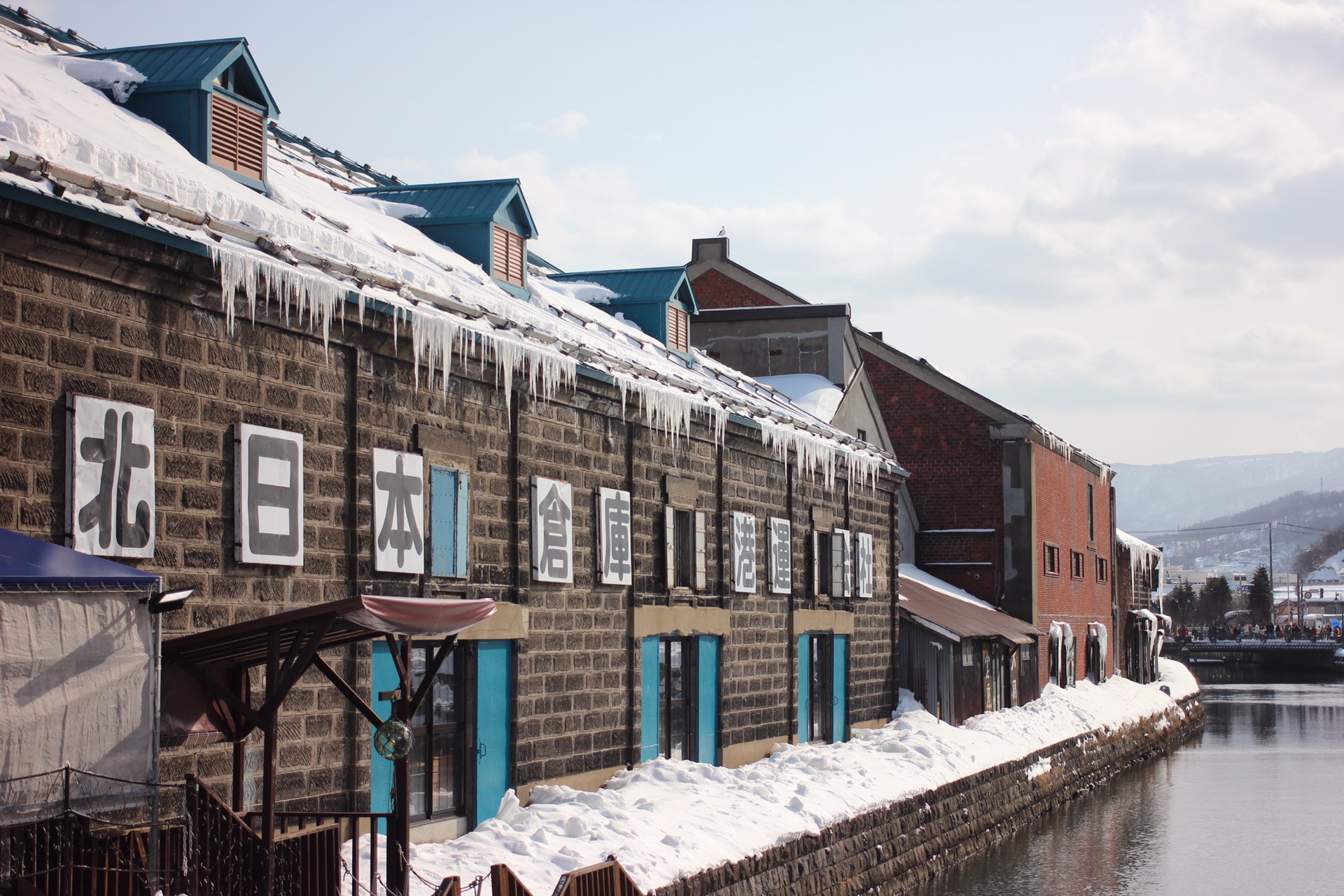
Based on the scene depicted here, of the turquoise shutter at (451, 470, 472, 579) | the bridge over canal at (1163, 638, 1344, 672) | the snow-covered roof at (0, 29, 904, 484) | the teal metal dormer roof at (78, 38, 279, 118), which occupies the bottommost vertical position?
the bridge over canal at (1163, 638, 1344, 672)

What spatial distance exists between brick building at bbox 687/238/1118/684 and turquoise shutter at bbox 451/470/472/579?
76.3ft

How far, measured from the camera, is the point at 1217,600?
14912cm

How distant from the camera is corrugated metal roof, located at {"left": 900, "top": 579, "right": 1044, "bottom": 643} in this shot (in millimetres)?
30078

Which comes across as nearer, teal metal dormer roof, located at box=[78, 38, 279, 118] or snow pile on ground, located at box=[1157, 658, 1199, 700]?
teal metal dormer roof, located at box=[78, 38, 279, 118]

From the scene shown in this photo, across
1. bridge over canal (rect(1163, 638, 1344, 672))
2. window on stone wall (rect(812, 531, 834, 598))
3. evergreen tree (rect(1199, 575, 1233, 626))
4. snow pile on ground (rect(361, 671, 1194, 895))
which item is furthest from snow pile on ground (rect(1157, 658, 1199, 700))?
evergreen tree (rect(1199, 575, 1233, 626))

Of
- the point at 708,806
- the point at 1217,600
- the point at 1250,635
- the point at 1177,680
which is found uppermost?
the point at 708,806

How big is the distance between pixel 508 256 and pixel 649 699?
6.05 metres

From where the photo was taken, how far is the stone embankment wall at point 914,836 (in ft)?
48.7

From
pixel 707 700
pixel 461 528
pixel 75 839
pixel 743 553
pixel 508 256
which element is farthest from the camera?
pixel 743 553

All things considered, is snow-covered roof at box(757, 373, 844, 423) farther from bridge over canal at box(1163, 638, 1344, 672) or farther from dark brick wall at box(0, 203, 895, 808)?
bridge over canal at box(1163, 638, 1344, 672)

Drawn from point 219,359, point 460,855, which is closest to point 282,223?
point 219,359

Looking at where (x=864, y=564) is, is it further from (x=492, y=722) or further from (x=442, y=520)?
(x=442, y=520)

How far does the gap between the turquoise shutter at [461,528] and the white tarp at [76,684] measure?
6.07 meters

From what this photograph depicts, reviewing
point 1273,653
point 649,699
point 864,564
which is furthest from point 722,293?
point 1273,653
